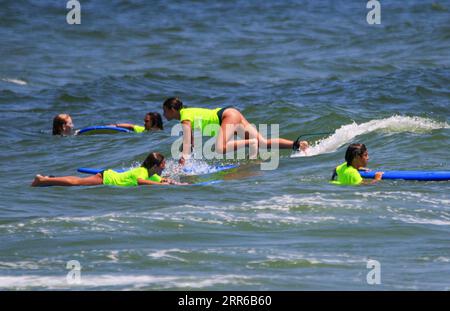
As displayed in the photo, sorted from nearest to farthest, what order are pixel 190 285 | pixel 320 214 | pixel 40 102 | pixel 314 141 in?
pixel 190 285 < pixel 320 214 < pixel 314 141 < pixel 40 102

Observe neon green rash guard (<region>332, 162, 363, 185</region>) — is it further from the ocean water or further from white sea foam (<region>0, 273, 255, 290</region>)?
white sea foam (<region>0, 273, 255, 290</region>)

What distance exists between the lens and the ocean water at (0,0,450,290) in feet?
29.8

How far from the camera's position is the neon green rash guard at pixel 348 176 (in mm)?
12375

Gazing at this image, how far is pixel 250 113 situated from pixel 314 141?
318 cm

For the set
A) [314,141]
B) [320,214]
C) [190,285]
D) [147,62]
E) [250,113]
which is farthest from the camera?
[147,62]

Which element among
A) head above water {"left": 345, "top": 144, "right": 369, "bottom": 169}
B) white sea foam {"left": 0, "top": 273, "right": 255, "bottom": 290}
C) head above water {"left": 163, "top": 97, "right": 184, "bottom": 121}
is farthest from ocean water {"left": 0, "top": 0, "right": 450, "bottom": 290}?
head above water {"left": 163, "top": 97, "right": 184, "bottom": 121}

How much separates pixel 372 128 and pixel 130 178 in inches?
228

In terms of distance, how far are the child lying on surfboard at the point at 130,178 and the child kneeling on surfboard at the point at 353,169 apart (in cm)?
211

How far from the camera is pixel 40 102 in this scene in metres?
22.7

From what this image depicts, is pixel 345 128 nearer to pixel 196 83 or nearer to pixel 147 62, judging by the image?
pixel 196 83

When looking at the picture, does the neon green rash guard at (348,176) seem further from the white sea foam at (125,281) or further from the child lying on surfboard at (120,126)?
the child lying on surfboard at (120,126)

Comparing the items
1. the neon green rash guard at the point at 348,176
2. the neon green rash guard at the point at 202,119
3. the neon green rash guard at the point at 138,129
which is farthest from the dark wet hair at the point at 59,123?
the neon green rash guard at the point at 348,176

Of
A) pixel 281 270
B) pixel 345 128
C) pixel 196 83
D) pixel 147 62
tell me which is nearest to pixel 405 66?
pixel 196 83

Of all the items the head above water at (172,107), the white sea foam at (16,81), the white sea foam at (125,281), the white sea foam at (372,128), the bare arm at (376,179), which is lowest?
the white sea foam at (125,281)
